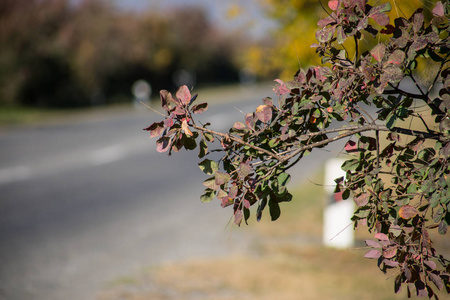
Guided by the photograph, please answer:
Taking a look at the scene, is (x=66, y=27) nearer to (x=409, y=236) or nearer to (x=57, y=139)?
(x=57, y=139)

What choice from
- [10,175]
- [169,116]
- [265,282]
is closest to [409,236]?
[169,116]

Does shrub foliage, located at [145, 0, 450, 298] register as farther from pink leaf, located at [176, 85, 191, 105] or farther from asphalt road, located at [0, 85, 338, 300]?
asphalt road, located at [0, 85, 338, 300]

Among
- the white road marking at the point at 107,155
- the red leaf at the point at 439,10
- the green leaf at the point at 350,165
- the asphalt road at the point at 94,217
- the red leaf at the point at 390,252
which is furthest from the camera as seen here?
the white road marking at the point at 107,155

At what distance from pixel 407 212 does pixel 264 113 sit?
549 mm

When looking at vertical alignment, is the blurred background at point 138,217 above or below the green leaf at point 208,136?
above

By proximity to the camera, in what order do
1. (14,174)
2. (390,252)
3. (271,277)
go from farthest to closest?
(14,174) → (271,277) → (390,252)

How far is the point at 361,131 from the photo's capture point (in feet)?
5.52

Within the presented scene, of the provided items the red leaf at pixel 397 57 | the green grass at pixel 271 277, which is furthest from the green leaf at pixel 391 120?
the green grass at pixel 271 277

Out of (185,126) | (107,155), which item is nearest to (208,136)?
(185,126)

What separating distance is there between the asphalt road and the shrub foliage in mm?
3439

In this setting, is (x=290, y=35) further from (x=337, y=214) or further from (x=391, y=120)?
(x=391, y=120)

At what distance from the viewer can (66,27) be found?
24156 millimetres

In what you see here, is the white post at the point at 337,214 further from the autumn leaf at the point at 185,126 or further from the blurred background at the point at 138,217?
the autumn leaf at the point at 185,126

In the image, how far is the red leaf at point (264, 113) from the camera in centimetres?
167
